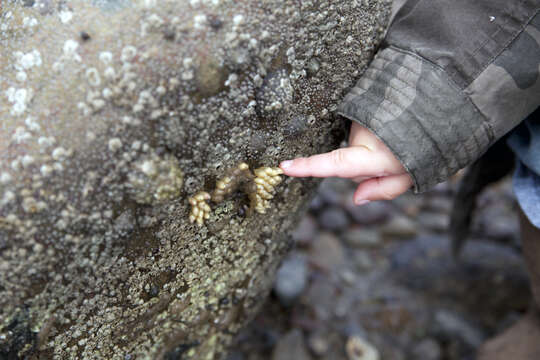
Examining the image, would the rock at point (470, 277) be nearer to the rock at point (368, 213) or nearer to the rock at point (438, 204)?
the rock at point (368, 213)

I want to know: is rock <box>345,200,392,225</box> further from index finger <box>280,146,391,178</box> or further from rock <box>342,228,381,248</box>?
index finger <box>280,146,391,178</box>

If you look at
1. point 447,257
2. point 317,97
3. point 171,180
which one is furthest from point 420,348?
point 171,180

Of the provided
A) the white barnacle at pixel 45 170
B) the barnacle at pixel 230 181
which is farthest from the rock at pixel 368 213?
the white barnacle at pixel 45 170

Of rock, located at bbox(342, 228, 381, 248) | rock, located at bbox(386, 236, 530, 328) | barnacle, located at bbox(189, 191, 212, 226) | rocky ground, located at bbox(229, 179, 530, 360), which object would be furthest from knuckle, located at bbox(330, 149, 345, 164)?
rock, located at bbox(342, 228, 381, 248)

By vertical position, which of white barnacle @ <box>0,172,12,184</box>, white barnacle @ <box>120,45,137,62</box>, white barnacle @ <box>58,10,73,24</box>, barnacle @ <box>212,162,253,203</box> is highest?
white barnacle @ <box>58,10,73,24</box>

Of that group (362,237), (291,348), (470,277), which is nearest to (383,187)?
(291,348)

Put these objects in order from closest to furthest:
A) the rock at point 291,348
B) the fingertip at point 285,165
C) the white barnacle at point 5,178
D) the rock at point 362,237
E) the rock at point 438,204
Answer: the white barnacle at point 5,178
the fingertip at point 285,165
the rock at point 291,348
the rock at point 362,237
the rock at point 438,204
